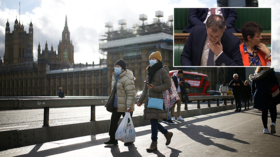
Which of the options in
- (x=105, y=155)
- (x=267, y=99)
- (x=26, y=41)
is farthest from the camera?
(x=26, y=41)

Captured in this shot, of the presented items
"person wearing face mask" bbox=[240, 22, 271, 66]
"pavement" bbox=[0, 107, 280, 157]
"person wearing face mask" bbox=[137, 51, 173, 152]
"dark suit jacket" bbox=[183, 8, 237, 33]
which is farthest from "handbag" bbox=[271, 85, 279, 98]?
"dark suit jacket" bbox=[183, 8, 237, 33]

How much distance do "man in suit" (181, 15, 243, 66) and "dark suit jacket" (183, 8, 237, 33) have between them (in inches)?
20.0

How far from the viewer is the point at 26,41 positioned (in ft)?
470

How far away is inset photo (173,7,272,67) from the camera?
51.6 ft

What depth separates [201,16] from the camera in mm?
17375

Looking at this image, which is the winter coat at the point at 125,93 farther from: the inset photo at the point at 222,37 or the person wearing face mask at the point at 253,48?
the person wearing face mask at the point at 253,48

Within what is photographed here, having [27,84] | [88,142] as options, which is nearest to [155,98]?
[88,142]

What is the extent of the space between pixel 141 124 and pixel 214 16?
10569mm

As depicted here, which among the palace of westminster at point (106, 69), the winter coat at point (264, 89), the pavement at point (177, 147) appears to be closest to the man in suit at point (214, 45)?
the winter coat at point (264, 89)

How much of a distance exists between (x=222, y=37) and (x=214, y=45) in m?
0.63

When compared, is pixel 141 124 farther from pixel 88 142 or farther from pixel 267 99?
pixel 267 99

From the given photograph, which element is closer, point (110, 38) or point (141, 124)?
A: point (141, 124)

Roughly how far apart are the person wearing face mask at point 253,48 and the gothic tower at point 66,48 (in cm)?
13619

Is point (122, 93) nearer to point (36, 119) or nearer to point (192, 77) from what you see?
point (36, 119)
